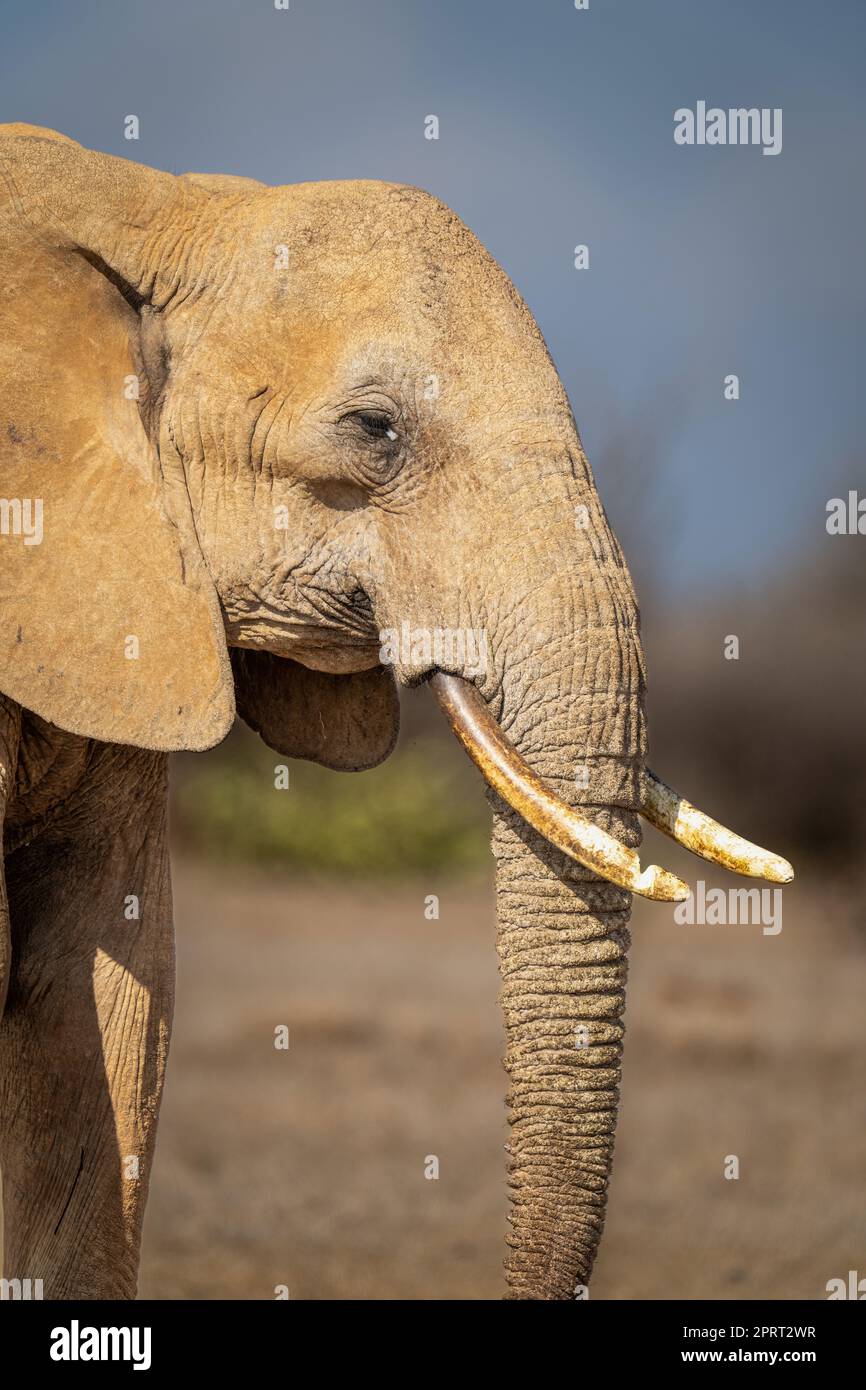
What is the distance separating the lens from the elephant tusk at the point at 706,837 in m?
3.14

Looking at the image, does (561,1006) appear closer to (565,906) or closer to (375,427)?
(565,906)

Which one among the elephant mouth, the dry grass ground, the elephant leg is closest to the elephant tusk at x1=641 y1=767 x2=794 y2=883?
the elephant mouth

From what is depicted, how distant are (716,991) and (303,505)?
959 centimetres

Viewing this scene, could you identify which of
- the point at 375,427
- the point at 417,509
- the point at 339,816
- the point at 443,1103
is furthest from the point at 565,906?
the point at 339,816

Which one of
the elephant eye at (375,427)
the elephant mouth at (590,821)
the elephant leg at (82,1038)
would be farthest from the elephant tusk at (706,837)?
the elephant leg at (82,1038)

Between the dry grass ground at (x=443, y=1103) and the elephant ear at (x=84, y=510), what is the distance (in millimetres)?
3362

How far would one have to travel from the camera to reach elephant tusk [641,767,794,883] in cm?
314

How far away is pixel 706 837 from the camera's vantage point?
10.6 ft

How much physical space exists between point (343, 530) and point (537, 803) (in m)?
0.60

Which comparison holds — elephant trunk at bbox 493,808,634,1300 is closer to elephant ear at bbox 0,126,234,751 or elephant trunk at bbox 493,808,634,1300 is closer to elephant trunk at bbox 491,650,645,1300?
elephant trunk at bbox 491,650,645,1300

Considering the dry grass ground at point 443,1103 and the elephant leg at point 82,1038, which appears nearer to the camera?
the elephant leg at point 82,1038

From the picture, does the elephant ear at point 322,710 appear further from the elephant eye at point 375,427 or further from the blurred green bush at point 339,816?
the blurred green bush at point 339,816
